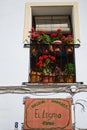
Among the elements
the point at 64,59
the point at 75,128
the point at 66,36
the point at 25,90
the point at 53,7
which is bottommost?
the point at 75,128

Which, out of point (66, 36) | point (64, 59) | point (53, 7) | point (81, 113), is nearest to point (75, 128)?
point (81, 113)

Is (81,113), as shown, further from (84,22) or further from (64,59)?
(84,22)

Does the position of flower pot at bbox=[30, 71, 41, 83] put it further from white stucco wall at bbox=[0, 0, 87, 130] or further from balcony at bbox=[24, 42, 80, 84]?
white stucco wall at bbox=[0, 0, 87, 130]

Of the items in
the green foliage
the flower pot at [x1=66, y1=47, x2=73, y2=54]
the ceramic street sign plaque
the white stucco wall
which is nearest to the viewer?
the ceramic street sign plaque

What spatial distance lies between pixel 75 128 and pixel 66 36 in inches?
86.1

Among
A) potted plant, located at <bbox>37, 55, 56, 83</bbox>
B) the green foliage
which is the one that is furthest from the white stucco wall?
potted plant, located at <bbox>37, 55, 56, 83</bbox>

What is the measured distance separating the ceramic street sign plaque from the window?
45cm

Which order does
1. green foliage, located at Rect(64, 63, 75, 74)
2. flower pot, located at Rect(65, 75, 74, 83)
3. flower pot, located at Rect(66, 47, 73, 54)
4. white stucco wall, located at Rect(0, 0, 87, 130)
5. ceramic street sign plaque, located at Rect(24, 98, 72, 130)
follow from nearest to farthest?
ceramic street sign plaque, located at Rect(24, 98, 72, 130) < white stucco wall, located at Rect(0, 0, 87, 130) < flower pot, located at Rect(65, 75, 74, 83) < green foliage, located at Rect(64, 63, 75, 74) < flower pot, located at Rect(66, 47, 73, 54)

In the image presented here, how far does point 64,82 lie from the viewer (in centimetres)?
639

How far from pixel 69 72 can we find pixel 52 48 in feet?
1.96

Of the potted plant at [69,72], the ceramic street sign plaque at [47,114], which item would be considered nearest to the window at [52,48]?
the potted plant at [69,72]

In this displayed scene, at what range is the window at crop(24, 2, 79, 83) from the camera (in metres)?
6.49

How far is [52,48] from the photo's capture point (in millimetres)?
6684

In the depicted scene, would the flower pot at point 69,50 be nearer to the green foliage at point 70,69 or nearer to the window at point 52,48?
the window at point 52,48
